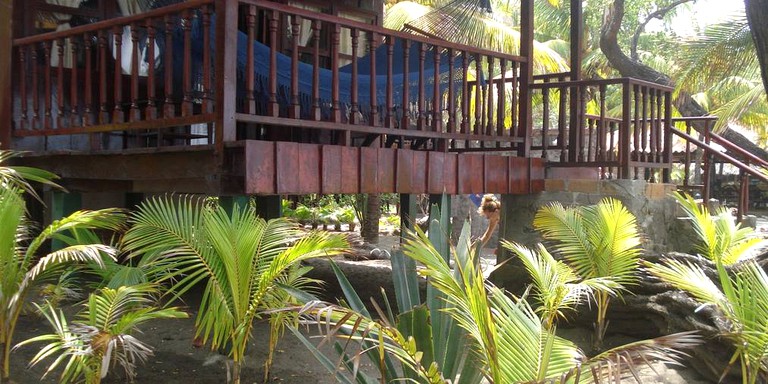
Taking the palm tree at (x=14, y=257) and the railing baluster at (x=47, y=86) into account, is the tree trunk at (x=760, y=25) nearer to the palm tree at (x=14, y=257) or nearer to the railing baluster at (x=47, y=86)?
the palm tree at (x=14, y=257)

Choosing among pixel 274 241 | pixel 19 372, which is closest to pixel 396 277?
pixel 274 241

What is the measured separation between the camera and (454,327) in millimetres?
3035

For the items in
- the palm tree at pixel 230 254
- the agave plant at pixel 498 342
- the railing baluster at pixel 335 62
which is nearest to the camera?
the agave plant at pixel 498 342

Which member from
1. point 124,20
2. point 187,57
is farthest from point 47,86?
point 187,57

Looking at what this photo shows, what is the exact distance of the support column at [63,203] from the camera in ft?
19.5

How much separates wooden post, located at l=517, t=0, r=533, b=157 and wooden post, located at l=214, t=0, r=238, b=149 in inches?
122

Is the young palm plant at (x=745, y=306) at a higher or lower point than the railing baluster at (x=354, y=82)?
lower

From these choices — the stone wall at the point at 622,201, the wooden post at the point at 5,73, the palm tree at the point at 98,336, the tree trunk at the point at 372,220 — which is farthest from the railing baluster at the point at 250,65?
the tree trunk at the point at 372,220

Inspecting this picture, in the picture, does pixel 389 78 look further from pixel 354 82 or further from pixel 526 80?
pixel 526 80

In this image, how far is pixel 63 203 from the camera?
600 centimetres

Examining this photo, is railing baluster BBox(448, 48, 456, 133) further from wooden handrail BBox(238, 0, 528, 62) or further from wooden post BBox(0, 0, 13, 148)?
wooden post BBox(0, 0, 13, 148)

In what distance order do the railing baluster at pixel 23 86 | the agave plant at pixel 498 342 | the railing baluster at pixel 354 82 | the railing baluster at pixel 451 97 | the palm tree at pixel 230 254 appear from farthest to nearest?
1. the railing baluster at pixel 451 97
2. the railing baluster at pixel 23 86
3. the railing baluster at pixel 354 82
4. the palm tree at pixel 230 254
5. the agave plant at pixel 498 342

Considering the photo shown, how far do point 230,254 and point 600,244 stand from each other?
8.75 feet

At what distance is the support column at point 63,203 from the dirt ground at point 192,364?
1196mm
